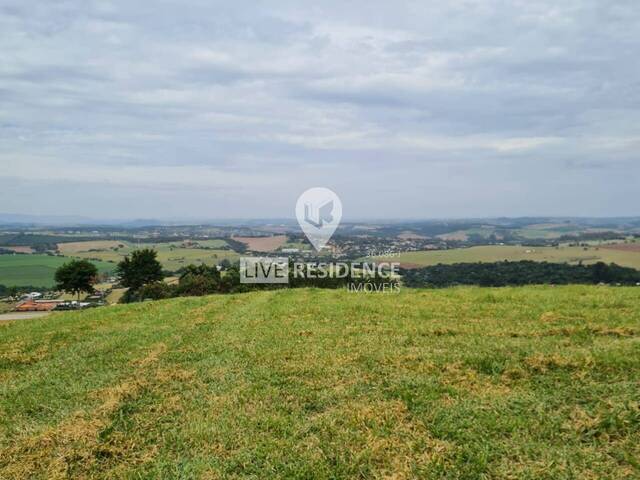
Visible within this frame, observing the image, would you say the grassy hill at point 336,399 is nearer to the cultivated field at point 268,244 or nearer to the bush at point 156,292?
the bush at point 156,292

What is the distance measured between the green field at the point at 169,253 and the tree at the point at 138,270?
32.8 metres

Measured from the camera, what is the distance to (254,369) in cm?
876

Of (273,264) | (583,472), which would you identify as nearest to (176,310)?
(583,472)

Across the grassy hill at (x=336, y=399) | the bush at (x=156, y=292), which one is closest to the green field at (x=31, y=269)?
the bush at (x=156, y=292)

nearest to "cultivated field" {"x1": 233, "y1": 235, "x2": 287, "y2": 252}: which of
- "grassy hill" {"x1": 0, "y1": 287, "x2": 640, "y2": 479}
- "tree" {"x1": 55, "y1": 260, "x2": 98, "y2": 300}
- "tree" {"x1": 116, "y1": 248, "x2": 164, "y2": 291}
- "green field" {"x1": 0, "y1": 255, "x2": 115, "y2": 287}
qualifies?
"tree" {"x1": 116, "y1": 248, "x2": 164, "y2": 291}

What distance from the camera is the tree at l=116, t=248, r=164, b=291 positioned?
48406 millimetres

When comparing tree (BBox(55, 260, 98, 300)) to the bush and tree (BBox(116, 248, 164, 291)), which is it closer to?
tree (BBox(116, 248, 164, 291))

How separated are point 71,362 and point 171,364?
2.82 metres

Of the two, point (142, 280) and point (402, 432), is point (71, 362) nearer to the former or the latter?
point (402, 432)

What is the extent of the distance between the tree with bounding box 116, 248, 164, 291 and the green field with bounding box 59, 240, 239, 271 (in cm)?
3282

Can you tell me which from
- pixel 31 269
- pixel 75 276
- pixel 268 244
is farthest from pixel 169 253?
pixel 75 276

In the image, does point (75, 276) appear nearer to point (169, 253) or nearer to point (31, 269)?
point (31, 269)

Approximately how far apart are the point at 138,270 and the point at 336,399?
46867 mm

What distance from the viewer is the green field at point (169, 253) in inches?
3606
